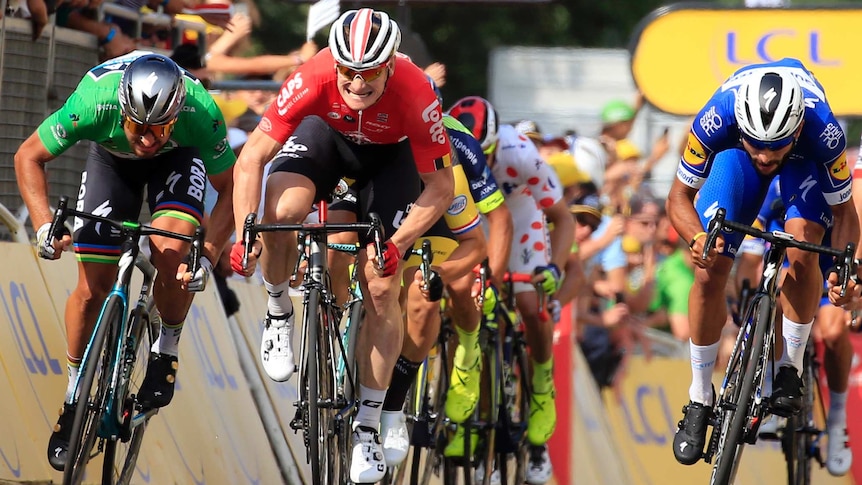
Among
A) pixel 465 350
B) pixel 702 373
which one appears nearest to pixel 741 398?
pixel 702 373

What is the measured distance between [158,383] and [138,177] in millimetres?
1109

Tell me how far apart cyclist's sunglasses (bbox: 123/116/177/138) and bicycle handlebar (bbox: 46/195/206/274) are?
46 centimetres

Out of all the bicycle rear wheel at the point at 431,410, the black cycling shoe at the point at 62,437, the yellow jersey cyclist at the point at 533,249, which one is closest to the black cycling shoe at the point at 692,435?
the bicycle rear wheel at the point at 431,410

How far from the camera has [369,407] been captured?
8344 mm

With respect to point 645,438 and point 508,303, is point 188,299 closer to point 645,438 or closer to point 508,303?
point 508,303

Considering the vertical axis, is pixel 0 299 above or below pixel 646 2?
below

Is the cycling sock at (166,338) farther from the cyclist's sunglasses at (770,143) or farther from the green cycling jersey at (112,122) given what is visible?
the cyclist's sunglasses at (770,143)

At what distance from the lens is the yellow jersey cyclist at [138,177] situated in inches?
300

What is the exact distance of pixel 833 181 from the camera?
28.0 feet

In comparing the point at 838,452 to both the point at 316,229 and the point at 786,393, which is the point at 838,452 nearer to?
the point at 786,393

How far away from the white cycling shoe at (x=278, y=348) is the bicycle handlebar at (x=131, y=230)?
2.37ft

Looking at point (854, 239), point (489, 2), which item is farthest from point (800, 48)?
point (854, 239)

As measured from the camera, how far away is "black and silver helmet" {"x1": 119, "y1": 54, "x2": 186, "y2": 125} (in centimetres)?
754

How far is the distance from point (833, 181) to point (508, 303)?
3.22m
